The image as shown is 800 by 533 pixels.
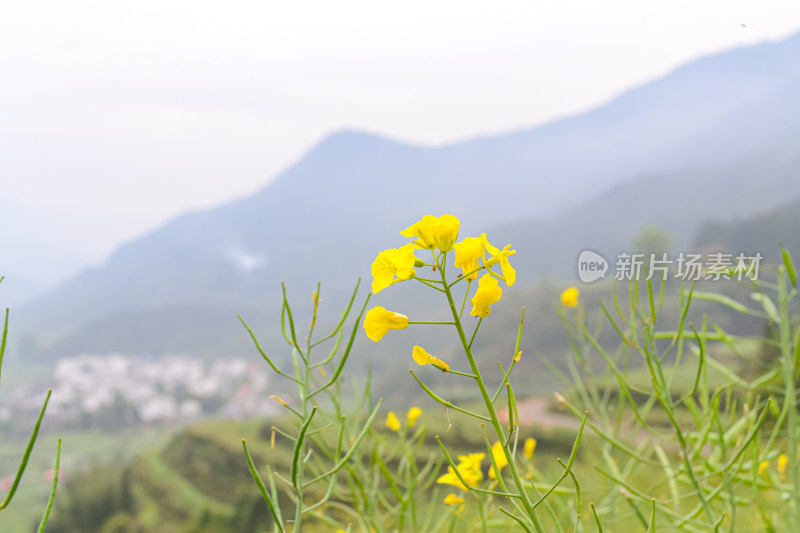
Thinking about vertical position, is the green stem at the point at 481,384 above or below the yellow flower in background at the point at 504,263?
below

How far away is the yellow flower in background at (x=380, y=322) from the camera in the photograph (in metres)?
0.54

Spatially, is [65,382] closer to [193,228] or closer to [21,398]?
[21,398]

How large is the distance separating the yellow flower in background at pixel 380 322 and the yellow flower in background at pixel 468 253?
8 cm

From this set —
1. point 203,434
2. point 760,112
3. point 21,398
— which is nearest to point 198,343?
point 21,398

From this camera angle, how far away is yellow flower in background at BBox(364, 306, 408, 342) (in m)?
0.54

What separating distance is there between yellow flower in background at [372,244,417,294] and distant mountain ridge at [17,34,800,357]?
79.0 meters

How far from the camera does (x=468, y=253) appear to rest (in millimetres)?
519

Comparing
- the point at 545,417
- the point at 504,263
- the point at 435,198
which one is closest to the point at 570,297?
the point at 504,263

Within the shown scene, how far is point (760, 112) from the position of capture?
116m

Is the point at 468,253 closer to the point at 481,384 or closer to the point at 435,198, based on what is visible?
the point at 481,384

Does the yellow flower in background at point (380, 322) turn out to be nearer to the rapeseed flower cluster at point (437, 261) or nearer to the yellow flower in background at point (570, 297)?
the rapeseed flower cluster at point (437, 261)

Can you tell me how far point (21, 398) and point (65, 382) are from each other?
5.25m

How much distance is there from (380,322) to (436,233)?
0.35 ft

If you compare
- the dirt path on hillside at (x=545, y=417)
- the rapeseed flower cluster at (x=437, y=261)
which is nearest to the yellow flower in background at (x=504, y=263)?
the rapeseed flower cluster at (x=437, y=261)
